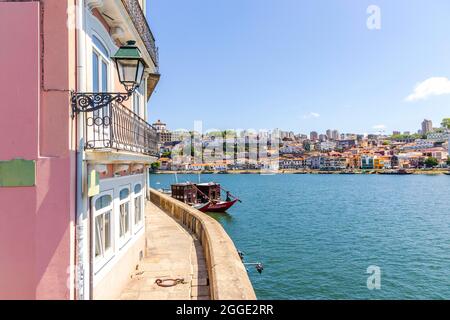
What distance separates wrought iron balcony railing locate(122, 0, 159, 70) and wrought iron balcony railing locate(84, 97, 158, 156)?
1.95 metres

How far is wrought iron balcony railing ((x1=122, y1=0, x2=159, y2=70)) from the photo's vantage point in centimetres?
695

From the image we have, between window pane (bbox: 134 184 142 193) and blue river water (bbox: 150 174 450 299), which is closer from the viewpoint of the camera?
window pane (bbox: 134 184 142 193)

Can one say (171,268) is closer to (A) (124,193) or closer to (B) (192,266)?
(B) (192,266)

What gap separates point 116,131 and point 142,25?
3637mm

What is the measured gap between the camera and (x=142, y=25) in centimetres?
814

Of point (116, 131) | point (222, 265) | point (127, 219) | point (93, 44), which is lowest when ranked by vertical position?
point (222, 265)

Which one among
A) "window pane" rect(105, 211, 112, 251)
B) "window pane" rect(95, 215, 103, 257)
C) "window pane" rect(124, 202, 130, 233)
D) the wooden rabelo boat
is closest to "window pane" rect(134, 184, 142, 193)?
"window pane" rect(124, 202, 130, 233)

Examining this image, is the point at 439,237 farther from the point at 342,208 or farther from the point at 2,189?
the point at 2,189

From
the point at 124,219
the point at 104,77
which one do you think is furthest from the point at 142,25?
the point at 124,219

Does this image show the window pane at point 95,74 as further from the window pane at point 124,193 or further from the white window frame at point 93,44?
the window pane at point 124,193

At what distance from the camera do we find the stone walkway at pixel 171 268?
23.9ft

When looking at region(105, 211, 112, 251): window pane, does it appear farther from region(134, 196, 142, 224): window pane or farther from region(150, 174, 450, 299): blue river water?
region(150, 174, 450, 299): blue river water

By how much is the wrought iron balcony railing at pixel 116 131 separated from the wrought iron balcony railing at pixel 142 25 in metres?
1.95

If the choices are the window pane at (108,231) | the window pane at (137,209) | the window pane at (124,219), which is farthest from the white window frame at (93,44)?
the window pane at (137,209)
